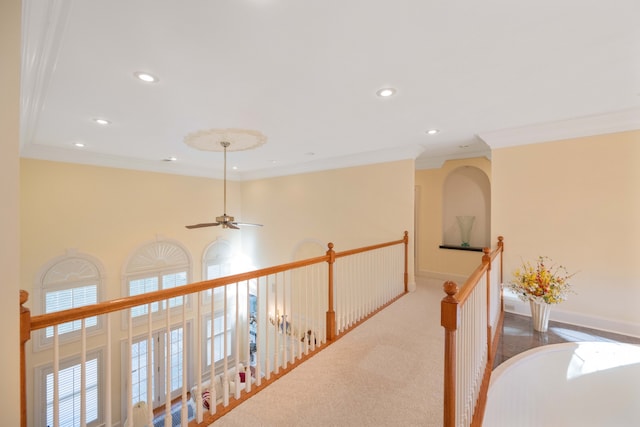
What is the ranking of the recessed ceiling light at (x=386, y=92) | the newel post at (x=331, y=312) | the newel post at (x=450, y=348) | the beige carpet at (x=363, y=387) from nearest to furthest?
the newel post at (x=450, y=348)
the beige carpet at (x=363, y=387)
the recessed ceiling light at (x=386, y=92)
the newel post at (x=331, y=312)

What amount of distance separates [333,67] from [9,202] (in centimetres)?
204

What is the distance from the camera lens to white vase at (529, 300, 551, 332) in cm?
291

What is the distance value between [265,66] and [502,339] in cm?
364

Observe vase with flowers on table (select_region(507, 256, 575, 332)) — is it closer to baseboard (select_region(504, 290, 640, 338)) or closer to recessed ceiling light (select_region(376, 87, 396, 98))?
baseboard (select_region(504, 290, 640, 338))

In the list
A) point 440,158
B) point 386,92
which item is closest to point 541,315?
point 386,92

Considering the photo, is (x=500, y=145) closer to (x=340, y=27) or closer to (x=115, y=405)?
(x=340, y=27)

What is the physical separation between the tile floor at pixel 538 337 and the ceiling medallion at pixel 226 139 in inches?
153

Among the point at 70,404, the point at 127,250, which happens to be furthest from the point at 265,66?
the point at 70,404

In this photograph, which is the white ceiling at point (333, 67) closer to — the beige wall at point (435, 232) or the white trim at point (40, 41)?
the white trim at point (40, 41)

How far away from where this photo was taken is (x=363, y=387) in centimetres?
218

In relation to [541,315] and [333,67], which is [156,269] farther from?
[541,315]

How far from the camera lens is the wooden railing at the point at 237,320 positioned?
4.56 ft

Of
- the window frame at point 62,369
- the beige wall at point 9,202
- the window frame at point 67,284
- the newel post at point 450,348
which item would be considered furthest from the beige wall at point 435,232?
the window frame at point 62,369

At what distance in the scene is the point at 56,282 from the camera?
177 inches
